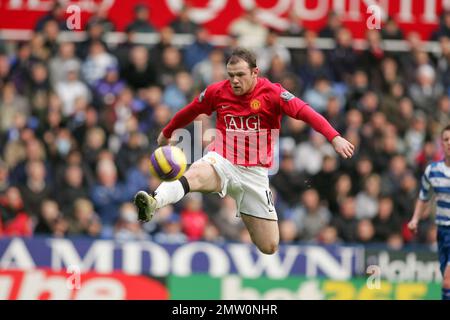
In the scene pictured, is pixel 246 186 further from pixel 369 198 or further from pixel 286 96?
pixel 369 198

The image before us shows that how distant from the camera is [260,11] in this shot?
753 inches

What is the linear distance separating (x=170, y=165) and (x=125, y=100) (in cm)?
669

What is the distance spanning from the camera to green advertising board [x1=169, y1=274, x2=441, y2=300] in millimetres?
14734

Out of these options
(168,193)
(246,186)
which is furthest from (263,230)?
(168,193)

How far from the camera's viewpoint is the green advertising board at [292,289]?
14.7 meters

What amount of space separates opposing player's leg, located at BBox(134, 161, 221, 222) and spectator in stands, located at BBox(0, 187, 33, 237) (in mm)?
5072

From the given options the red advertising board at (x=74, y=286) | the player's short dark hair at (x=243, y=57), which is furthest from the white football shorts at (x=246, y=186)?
the red advertising board at (x=74, y=286)

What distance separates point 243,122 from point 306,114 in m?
0.77

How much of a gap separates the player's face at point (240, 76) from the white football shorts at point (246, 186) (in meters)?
0.79

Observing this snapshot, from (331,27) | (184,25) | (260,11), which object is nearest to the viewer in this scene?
(184,25)

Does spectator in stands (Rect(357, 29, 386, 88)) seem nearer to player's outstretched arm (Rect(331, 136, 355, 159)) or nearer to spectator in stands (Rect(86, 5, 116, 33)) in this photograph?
spectator in stands (Rect(86, 5, 116, 33))

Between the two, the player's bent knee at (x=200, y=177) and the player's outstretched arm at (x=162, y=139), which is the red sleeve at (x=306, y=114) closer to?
the player's bent knee at (x=200, y=177)
